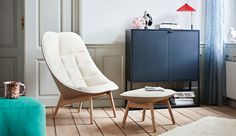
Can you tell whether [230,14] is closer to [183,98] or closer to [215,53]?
[215,53]

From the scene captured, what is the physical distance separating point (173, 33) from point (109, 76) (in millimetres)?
1030

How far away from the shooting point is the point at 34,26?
15.9 feet

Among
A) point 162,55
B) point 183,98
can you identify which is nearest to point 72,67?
point 162,55

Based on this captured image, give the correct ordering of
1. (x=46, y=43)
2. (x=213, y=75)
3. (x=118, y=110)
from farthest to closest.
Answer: (x=213, y=75) → (x=118, y=110) → (x=46, y=43)

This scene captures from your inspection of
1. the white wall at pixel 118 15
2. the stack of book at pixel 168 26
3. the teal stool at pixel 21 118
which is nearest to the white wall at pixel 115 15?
the white wall at pixel 118 15

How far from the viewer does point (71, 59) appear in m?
4.57

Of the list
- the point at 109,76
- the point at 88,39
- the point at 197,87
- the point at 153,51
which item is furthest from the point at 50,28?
the point at 197,87

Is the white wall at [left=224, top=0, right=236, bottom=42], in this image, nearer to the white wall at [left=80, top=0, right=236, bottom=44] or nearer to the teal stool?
the white wall at [left=80, top=0, right=236, bottom=44]

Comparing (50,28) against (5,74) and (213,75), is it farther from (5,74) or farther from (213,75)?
(213,75)

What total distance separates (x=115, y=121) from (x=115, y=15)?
158 centimetres

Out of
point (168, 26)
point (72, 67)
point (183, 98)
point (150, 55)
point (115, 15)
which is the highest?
point (115, 15)

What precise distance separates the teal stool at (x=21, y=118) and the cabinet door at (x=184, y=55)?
2.73 meters

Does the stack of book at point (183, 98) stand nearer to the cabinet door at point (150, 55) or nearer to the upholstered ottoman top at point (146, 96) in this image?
the cabinet door at point (150, 55)

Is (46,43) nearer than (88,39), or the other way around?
(46,43)
